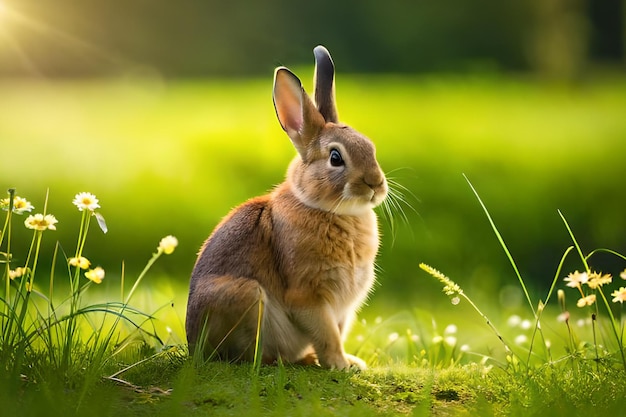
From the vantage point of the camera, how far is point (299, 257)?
4.14 metres

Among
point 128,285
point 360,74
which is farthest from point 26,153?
point 360,74

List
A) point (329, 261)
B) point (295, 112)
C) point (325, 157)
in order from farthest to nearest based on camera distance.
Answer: point (295, 112) < point (325, 157) < point (329, 261)

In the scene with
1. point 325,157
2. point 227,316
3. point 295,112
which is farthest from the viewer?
point 295,112

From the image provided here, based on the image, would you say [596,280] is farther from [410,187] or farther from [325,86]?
[410,187]

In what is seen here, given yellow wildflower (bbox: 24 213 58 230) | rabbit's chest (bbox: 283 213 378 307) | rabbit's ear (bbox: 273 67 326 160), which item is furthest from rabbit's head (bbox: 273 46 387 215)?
yellow wildflower (bbox: 24 213 58 230)

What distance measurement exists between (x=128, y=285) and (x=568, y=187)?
456 cm

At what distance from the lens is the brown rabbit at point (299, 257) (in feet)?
13.4

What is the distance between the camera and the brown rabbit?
4.09 meters

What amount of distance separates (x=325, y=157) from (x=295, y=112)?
34 centimetres

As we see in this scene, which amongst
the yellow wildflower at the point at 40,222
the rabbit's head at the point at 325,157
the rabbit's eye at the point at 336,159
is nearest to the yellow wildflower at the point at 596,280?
the rabbit's head at the point at 325,157

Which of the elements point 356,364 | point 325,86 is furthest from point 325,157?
point 356,364

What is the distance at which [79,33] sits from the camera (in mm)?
12953

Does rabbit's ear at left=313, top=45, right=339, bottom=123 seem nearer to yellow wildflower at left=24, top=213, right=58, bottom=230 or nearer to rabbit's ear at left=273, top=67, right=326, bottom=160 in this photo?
rabbit's ear at left=273, top=67, right=326, bottom=160

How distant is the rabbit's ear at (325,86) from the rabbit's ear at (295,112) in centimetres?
18
